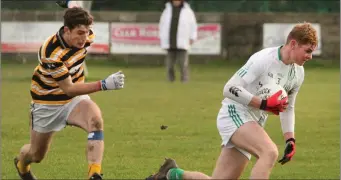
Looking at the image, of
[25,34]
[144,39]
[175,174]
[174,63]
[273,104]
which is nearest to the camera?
[273,104]

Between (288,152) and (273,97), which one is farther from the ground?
A: (273,97)

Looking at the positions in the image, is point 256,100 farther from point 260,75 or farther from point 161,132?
point 161,132

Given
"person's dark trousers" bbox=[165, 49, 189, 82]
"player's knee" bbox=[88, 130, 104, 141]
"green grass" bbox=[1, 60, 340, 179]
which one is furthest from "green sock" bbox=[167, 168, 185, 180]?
"person's dark trousers" bbox=[165, 49, 189, 82]

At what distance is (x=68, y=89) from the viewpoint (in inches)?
371

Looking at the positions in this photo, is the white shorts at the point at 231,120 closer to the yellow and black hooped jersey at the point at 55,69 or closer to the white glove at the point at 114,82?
the white glove at the point at 114,82

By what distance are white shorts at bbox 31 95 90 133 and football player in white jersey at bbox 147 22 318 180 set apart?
185cm

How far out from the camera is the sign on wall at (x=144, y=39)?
29906mm

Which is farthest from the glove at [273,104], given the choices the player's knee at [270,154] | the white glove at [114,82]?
the white glove at [114,82]

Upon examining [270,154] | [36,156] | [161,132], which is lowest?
[161,132]

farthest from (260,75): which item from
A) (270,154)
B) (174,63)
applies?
(174,63)

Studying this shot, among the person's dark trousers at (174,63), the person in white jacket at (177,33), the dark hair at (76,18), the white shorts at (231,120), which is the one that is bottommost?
the person's dark trousers at (174,63)

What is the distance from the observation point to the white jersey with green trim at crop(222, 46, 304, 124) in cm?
824

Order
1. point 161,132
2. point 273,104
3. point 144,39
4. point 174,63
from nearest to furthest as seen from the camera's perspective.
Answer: point 273,104 < point 161,132 < point 174,63 < point 144,39

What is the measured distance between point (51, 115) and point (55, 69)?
0.52m
